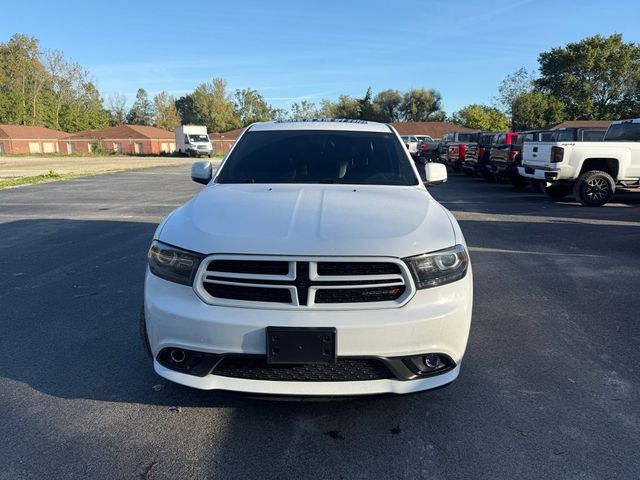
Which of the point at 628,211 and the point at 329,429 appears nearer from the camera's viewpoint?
the point at 329,429

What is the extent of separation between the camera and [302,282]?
8.73ft

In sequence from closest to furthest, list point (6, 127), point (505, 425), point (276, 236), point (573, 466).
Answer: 1. point (573, 466)
2. point (276, 236)
3. point (505, 425)
4. point (6, 127)

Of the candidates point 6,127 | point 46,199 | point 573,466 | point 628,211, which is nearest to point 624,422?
point 573,466

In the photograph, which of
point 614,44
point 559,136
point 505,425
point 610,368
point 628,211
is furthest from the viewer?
point 614,44

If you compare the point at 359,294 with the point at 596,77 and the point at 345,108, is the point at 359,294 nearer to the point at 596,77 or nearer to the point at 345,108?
the point at 596,77

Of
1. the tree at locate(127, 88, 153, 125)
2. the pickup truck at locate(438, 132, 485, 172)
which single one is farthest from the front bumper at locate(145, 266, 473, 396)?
the tree at locate(127, 88, 153, 125)

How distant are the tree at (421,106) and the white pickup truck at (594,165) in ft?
268

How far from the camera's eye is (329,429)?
2887 mm

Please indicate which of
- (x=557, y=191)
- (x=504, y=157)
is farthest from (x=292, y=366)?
(x=504, y=157)

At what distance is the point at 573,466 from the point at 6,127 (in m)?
82.4

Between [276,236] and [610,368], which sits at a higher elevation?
[276,236]

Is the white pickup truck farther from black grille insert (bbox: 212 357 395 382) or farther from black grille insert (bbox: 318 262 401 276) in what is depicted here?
black grille insert (bbox: 212 357 395 382)

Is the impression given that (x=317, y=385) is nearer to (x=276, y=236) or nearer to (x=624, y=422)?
(x=276, y=236)

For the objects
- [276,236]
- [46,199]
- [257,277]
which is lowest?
[46,199]
